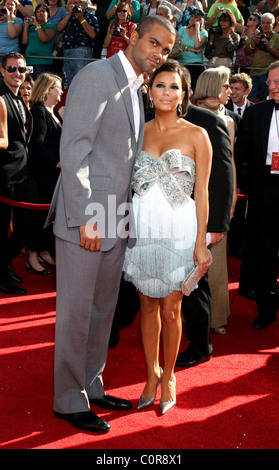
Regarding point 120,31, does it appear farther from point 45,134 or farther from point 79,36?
point 45,134

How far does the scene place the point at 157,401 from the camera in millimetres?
3002

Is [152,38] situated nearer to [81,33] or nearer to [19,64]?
[19,64]

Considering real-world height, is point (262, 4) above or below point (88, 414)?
above

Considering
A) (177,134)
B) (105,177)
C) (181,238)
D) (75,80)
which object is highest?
(75,80)

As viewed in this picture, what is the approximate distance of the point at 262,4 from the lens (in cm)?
938

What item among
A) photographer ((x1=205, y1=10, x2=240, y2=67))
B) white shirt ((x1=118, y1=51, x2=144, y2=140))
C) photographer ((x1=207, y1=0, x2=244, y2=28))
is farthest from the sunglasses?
photographer ((x1=207, y1=0, x2=244, y2=28))

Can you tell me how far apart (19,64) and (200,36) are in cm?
384

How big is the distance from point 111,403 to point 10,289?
2.14 meters

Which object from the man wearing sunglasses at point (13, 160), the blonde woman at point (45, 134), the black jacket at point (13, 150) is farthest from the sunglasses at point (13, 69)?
the blonde woman at point (45, 134)

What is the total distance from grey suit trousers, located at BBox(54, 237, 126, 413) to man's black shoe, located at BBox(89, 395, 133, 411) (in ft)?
0.57

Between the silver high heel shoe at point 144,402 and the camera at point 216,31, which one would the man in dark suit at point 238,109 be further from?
the silver high heel shoe at point 144,402

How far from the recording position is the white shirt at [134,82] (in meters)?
2.54

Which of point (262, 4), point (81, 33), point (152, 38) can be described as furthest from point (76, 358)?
point (262, 4)

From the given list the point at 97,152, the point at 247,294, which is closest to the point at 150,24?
the point at 97,152
